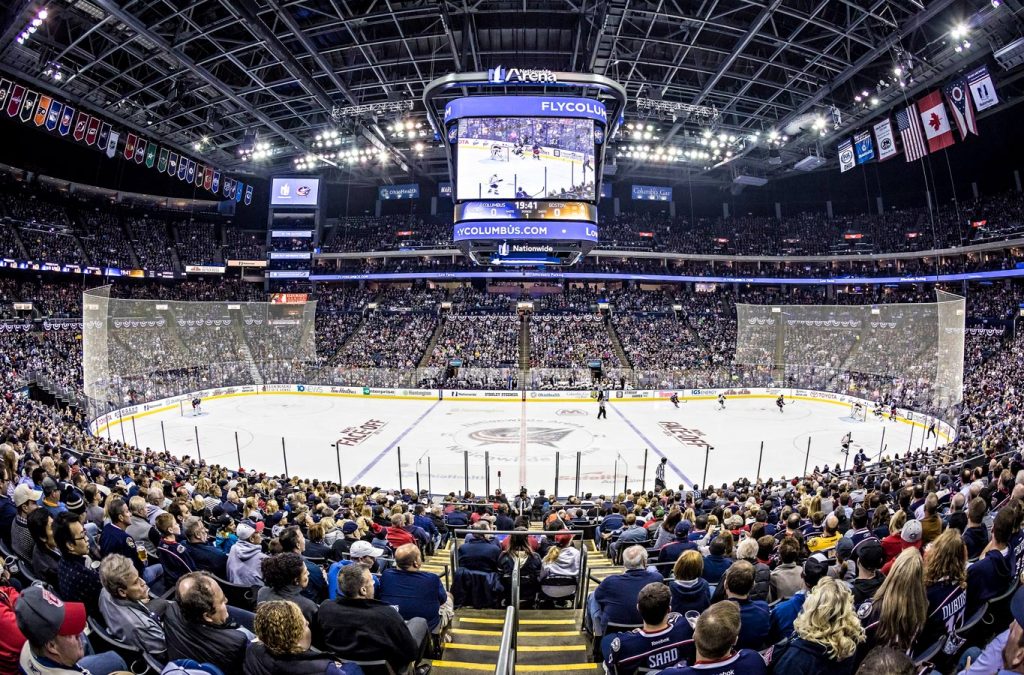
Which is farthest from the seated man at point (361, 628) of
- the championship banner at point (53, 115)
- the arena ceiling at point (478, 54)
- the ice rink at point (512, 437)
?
the championship banner at point (53, 115)

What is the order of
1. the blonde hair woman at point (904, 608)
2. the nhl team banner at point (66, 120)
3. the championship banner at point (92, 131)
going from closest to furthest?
the blonde hair woman at point (904, 608), the nhl team banner at point (66, 120), the championship banner at point (92, 131)

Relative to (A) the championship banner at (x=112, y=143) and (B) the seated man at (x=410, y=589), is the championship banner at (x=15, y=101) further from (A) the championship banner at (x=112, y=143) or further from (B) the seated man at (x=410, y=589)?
(B) the seated man at (x=410, y=589)

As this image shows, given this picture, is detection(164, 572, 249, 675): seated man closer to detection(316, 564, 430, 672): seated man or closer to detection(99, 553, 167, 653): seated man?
detection(316, 564, 430, 672): seated man

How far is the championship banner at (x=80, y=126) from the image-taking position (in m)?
26.9

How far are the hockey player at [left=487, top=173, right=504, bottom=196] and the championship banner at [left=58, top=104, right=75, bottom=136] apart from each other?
72.1 ft

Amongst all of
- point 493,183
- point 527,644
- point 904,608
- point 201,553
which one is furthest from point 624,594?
point 493,183

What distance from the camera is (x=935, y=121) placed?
24.0 metres

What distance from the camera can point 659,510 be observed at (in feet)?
34.7

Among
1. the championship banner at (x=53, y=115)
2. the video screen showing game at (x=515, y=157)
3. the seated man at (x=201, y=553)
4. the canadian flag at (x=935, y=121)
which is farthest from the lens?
the championship banner at (x=53, y=115)

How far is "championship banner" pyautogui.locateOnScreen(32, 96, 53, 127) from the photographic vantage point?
24616mm

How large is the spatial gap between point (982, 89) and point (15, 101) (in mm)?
40762

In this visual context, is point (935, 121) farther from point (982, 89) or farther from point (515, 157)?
point (515, 157)

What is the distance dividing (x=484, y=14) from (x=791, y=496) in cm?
2309

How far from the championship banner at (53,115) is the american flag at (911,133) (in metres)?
40.9
